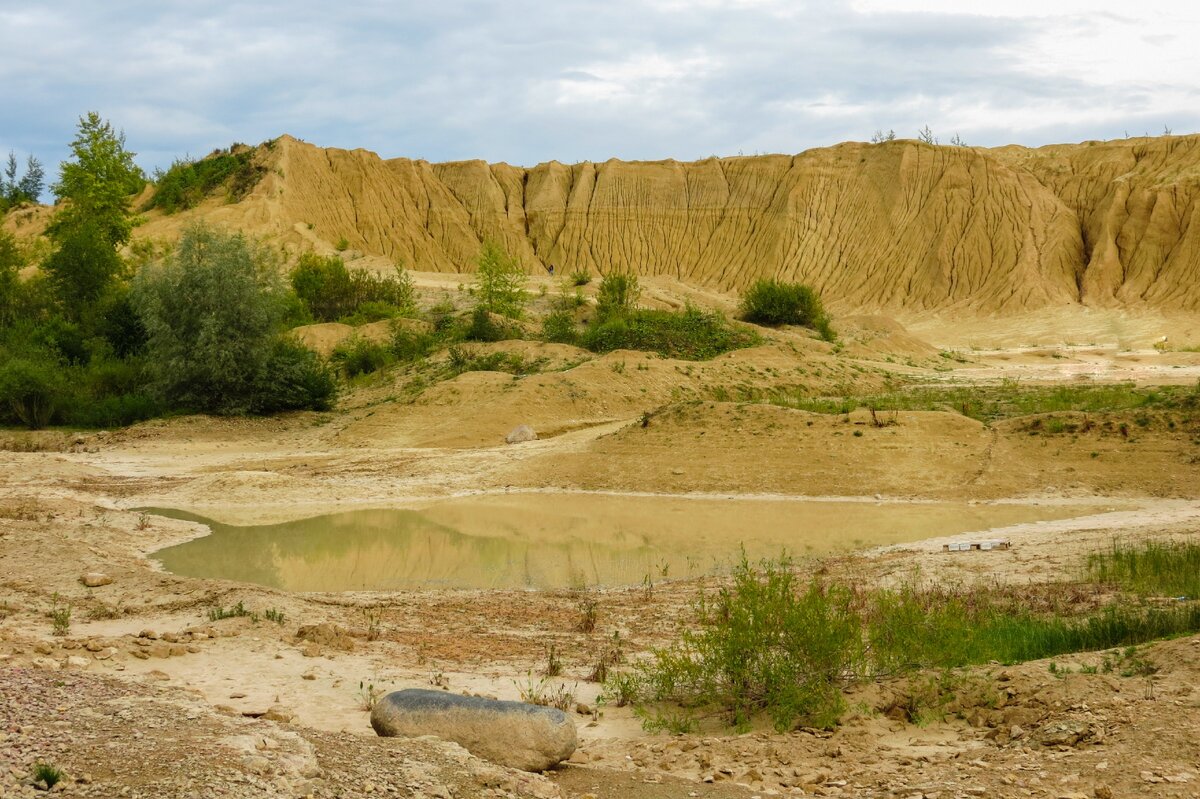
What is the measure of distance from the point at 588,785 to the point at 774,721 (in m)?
1.39

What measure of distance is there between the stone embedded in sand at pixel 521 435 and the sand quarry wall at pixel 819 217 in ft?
113

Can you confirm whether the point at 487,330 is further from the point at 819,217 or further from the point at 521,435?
the point at 819,217

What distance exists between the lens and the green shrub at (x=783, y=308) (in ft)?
139

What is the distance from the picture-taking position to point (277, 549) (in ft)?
53.4

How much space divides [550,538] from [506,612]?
564 cm

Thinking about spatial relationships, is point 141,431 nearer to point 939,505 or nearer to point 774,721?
point 939,505

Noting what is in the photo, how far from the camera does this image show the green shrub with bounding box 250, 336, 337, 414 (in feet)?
100

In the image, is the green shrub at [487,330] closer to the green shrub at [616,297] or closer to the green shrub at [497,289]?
the green shrub at [616,297]

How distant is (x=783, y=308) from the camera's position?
42375 millimetres

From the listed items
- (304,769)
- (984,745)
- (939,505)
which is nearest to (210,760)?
(304,769)

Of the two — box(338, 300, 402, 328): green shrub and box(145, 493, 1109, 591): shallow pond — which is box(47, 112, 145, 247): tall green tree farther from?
box(145, 493, 1109, 591): shallow pond

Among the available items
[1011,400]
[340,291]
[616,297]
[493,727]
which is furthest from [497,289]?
[493,727]

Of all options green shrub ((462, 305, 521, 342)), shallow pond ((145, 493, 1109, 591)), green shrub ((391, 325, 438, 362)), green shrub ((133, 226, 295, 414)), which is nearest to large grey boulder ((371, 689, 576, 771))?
shallow pond ((145, 493, 1109, 591))

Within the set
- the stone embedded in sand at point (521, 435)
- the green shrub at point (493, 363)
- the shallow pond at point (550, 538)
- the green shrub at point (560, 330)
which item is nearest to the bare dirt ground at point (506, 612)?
the stone embedded in sand at point (521, 435)
